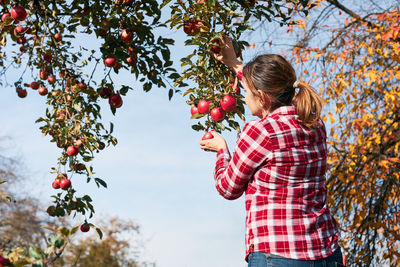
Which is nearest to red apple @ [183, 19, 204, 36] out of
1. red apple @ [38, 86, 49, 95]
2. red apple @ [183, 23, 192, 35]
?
red apple @ [183, 23, 192, 35]

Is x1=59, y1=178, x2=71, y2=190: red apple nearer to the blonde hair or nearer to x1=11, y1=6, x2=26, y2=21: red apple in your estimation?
x1=11, y1=6, x2=26, y2=21: red apple

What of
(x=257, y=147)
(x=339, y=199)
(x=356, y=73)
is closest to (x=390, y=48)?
(x=356, y=73)

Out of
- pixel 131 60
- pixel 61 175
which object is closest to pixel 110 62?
pixel 131 60

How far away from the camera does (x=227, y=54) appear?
2.26m

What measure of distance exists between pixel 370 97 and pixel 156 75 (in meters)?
2.80

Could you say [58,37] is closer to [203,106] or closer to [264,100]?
[203,106]

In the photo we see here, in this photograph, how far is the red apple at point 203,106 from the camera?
2.25 metres

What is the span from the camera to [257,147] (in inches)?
66.9

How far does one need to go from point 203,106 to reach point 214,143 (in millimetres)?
243

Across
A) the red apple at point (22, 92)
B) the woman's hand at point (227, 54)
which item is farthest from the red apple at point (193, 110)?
the red apple at point (22, 92)

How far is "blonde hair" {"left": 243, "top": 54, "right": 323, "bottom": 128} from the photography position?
179 centimetres

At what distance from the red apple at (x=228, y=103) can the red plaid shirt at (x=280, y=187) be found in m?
0.42

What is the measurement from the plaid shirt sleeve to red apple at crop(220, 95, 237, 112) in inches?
16.9

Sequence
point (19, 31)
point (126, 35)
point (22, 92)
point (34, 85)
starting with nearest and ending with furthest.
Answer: point (126, 35) < point (19, 31) < point (34, 85) < point (22, 92)
